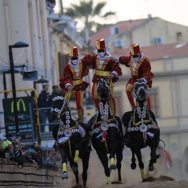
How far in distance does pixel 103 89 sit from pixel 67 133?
142 centimetres

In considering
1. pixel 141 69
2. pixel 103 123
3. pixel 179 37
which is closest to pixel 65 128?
pixel 103 123

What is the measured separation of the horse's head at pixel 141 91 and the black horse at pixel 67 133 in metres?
1.60

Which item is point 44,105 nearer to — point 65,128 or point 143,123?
point 65,128

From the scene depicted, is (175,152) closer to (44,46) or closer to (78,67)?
(44,46)

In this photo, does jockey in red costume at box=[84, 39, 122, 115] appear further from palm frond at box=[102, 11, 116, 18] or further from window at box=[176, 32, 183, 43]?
window at box=[176, 32, 183, 43]

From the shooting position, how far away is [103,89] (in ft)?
85.4

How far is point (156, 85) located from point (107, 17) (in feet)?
29.9

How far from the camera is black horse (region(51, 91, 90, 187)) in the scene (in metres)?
26.4

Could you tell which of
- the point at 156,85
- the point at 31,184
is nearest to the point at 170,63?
the point at 156,85

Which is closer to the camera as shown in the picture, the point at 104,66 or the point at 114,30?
the point at 104,66

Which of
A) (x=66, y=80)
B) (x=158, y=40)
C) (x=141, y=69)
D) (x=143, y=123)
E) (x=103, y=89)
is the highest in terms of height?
(x=158, y=40)

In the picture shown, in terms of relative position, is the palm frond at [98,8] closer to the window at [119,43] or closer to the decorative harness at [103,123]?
the window at [119,43]

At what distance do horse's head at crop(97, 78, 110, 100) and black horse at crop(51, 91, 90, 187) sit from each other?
34.2 inches

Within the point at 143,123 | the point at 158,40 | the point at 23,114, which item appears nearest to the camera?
the point at 143,123
